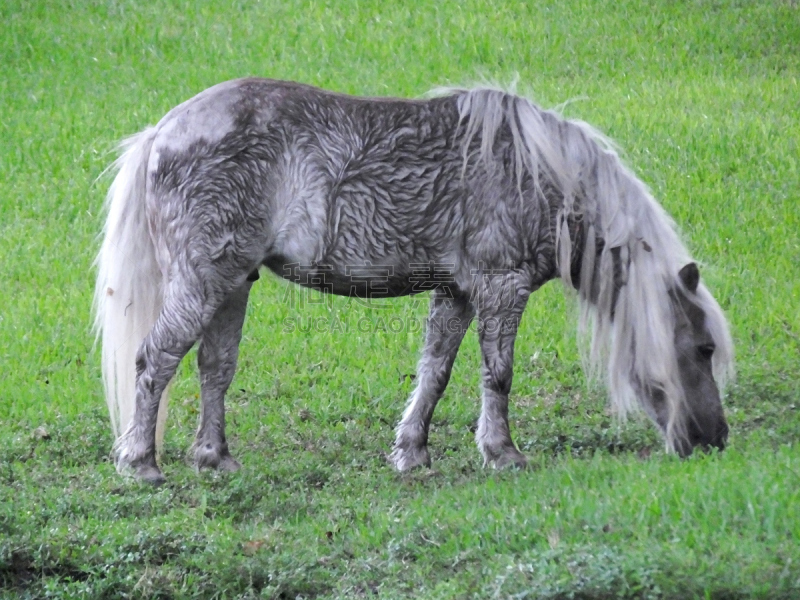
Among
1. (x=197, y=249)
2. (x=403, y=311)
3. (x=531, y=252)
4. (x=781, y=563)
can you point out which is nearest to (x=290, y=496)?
(x=197, y=249)

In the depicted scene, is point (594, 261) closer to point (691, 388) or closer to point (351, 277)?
point (691, 388)

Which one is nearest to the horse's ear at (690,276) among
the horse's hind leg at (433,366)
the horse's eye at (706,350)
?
the horse's eye at (706,350)

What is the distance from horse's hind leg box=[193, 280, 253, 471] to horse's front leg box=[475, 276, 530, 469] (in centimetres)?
143

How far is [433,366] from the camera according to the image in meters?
6.24

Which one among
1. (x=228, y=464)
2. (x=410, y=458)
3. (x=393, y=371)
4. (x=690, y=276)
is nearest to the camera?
(x=690, y=276)

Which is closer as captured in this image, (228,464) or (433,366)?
(228,464)

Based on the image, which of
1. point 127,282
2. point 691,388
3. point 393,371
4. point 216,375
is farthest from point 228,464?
point 691,388

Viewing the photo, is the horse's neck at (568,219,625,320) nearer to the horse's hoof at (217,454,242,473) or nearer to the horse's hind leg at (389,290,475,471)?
the horse's hind leg at (389,290,475,471)

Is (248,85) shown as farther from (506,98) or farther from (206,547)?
(206,547)

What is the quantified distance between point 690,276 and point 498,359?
1.18m

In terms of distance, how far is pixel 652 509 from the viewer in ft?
Answer: 14.3

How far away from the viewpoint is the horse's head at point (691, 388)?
18.4 ft

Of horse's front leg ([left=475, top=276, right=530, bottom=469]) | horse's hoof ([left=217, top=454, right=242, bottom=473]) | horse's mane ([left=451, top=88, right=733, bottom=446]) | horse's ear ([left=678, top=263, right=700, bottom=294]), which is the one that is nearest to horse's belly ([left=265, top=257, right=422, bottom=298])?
horse's front leg ([left=475, top=276, right=530, bottom=469])

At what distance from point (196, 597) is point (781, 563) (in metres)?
2.40
